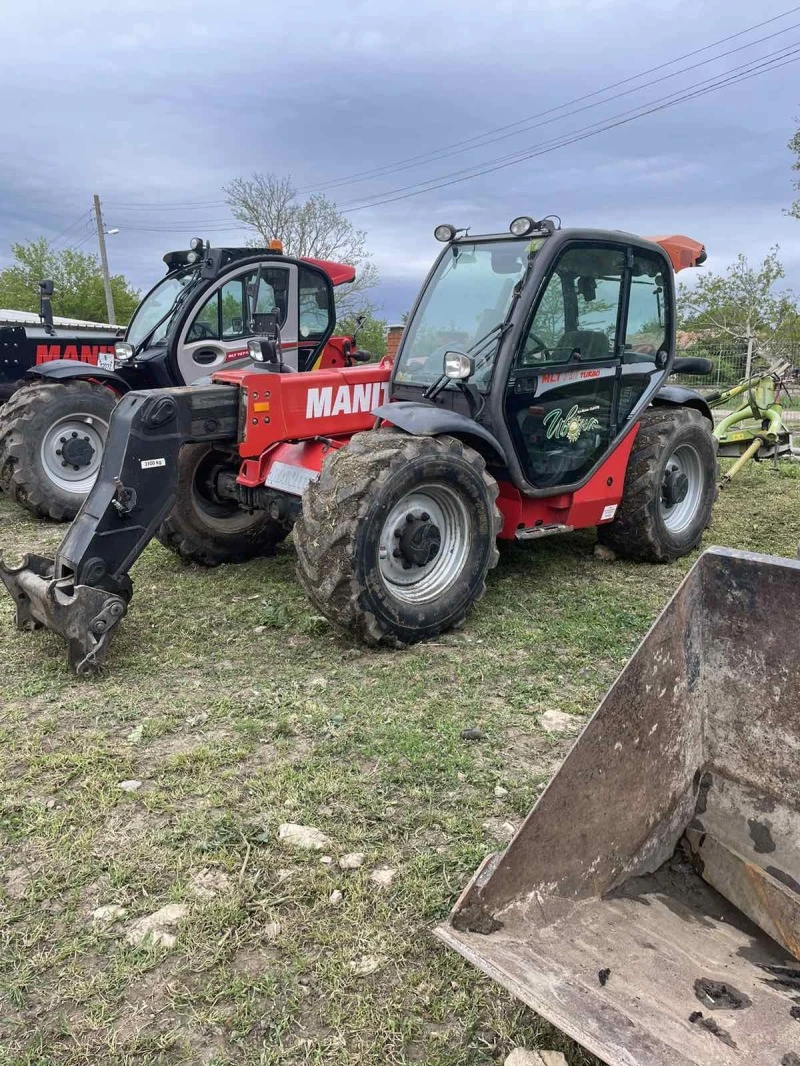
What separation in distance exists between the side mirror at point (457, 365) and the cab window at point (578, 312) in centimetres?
30

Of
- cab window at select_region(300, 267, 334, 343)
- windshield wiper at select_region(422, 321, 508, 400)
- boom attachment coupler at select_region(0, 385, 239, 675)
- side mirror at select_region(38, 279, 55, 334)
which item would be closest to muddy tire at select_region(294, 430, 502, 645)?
windshield wiper at select_region(422, 321, 508, 400)

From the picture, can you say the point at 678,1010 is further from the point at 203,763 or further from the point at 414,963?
the point at 203,763

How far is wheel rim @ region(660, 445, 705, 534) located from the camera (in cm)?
601

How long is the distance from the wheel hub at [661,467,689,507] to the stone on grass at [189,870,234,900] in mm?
4310

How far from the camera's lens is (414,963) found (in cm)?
223

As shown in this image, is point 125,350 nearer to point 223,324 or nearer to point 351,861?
point 223,324

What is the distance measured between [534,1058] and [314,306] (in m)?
7.44

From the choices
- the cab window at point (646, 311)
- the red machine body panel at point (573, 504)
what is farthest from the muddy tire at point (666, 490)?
the cab window at point (646, 311)

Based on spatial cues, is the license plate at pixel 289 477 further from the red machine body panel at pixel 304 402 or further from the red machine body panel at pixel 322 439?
the red machine body panel at pixel 304 402

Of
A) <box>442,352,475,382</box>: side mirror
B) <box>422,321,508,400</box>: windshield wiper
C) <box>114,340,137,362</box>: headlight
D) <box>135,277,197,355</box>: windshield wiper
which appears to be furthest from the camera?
<box>114,340,137,362</box>: headlight

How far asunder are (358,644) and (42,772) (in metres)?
1.67

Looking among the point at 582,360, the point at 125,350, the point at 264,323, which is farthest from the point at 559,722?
the point at 125,350

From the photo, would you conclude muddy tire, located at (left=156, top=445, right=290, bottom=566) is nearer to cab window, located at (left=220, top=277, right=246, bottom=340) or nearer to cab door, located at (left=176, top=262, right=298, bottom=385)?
cab door, located at (left=176, top=262, right=298, bottom=385)

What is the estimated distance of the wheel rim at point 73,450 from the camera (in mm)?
7438
